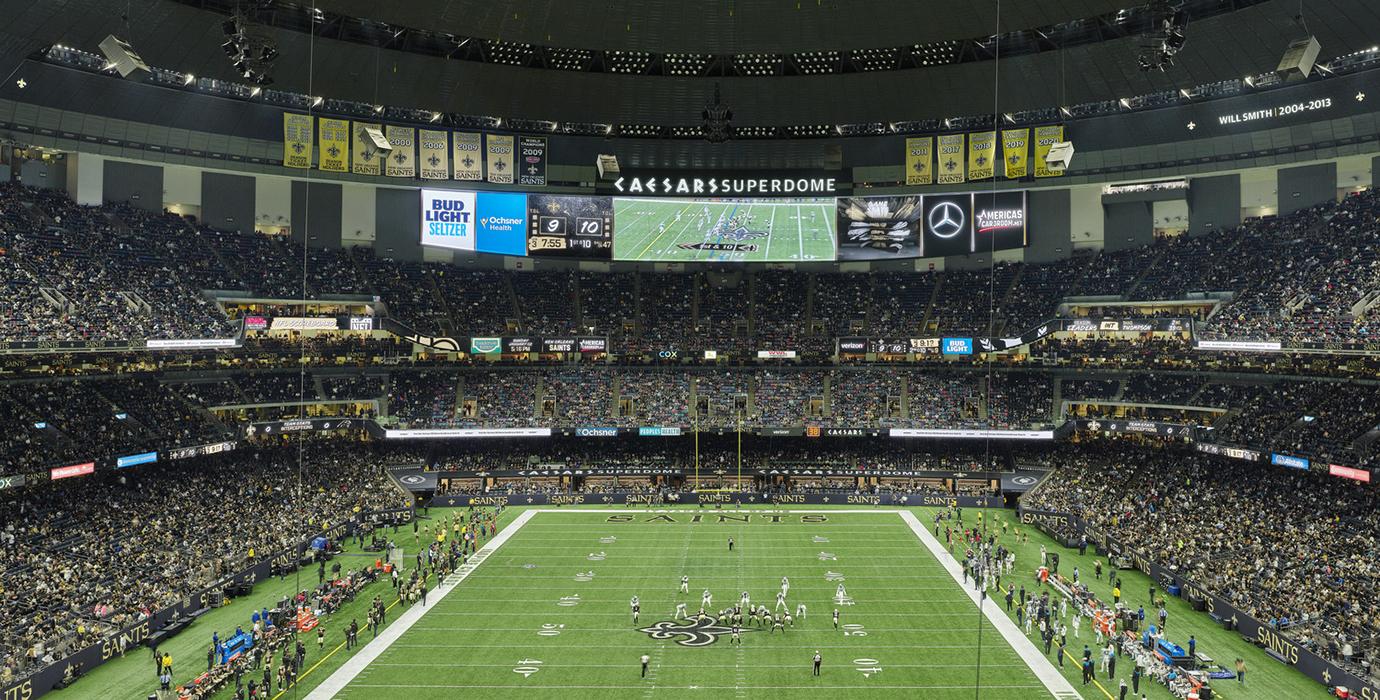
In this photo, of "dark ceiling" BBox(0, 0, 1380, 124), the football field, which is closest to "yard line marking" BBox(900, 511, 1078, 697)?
the football field

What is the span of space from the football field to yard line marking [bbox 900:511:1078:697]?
8.1 inches

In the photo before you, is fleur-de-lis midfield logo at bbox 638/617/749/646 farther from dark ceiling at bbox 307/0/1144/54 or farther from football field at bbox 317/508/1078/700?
dark ceiling at bbox 307/0/1144/54

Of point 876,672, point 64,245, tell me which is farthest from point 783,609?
point 64,245

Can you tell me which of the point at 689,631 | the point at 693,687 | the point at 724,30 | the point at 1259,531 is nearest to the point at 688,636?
the point at 689,631

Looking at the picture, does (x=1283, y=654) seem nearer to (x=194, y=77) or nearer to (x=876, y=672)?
(x=876, y=672)

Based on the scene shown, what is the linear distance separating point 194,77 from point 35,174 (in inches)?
411

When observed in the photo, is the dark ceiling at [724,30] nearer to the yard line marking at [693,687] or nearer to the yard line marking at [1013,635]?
the yard line marking at [1013,635]

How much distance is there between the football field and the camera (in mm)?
25219

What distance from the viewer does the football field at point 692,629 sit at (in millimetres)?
25219

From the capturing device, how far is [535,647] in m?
28.3

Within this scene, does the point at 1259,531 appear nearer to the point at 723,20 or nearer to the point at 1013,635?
the point at 1013,635

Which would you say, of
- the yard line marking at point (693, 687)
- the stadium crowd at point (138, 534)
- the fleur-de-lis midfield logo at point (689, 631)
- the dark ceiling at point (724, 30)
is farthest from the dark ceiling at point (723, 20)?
the yard line marking at point (693, 687)

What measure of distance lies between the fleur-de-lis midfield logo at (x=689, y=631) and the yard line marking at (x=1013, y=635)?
853 centimetres

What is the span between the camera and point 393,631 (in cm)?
2989
